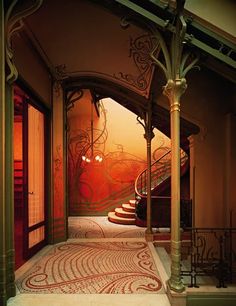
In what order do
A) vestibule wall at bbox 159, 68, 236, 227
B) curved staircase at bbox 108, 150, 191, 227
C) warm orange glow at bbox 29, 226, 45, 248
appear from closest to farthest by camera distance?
warm orange glow at bbox 29, 226, 45, 248
vestibule wall at bbox 159, 68, 236, 227
curved staircase at bbox 108, 150, 191, 227

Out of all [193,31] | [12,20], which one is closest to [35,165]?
[12,20]

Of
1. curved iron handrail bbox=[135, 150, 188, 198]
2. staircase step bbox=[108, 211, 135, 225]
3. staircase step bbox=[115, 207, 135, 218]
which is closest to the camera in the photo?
staircase step bbox=[108, 211, 135, 225]

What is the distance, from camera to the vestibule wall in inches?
208

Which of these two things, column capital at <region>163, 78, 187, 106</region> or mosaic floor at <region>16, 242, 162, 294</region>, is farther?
mosaic floor at <region>16, 242, 162, 294</region>

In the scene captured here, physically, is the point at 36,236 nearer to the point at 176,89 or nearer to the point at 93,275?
the point at 93,275

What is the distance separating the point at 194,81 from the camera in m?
5.35

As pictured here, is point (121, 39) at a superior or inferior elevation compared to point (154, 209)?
superior

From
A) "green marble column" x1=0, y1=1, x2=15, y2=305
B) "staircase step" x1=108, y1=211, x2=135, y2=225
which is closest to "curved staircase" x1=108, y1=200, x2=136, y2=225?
"staircase step" x1=108, y1=211, x2=135, y2=225

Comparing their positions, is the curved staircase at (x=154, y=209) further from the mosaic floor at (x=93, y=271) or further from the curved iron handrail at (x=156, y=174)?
the mosaic floor at (x=93, y=271)

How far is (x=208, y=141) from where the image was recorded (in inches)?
213

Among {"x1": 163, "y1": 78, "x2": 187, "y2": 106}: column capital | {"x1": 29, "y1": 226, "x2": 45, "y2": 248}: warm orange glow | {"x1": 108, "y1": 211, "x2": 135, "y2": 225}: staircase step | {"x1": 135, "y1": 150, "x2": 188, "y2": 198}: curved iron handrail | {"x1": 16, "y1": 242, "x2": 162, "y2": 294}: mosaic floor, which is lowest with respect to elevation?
{"x1": 108, "y1": 211, "x2": 135, "y2": 225}: staircase step

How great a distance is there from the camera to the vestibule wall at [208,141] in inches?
208

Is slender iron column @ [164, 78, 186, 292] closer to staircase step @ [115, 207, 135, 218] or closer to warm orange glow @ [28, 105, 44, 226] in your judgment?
warm orange glow @ [28, 105, 44, 226]

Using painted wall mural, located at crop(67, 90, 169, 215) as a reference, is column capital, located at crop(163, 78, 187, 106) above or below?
above
